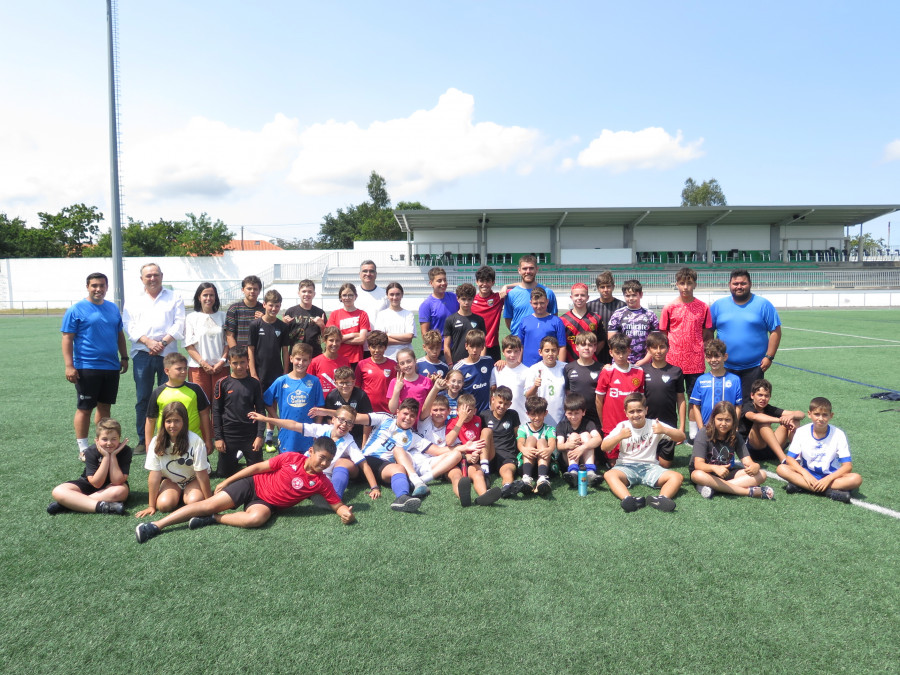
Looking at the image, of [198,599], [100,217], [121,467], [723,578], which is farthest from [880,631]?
[100,217]

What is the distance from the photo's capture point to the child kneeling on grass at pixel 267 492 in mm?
4125

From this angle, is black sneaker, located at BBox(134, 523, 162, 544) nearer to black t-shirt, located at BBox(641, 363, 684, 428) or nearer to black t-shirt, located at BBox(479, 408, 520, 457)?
black t-shirt, located at BBox(479, 408, 520, 457)

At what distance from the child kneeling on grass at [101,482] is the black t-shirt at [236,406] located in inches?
34.2

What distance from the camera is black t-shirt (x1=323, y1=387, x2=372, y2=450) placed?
5.30m

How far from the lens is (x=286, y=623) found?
2.92 meters

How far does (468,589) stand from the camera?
3.26m

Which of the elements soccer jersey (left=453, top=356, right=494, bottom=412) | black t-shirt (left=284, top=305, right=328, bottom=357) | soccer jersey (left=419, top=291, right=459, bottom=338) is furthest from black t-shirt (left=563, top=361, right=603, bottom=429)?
black t-shirt (left=284, top=305, right=328, bottom=357)

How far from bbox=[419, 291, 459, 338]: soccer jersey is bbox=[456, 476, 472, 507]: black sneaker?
91.2 inches

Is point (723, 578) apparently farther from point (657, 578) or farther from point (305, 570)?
point (305, 570)

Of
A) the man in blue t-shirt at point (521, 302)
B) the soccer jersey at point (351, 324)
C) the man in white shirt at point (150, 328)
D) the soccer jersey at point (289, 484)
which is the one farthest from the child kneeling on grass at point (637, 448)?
the man in white shirt at point (150, 328)

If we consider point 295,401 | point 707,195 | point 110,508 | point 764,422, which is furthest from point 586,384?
point 707,195

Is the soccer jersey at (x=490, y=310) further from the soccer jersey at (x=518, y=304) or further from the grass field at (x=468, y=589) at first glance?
the grass field at (x=468, y=589)

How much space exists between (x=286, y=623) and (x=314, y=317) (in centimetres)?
404

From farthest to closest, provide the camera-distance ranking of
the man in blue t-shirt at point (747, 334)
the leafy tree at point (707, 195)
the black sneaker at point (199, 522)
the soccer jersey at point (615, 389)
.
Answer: the leafy tree at point (707, 195)
the man in blue t-shirt at point (747, 334)
the soccer jersey at point (615, 389)
the black sneaker at point (199, 522)
